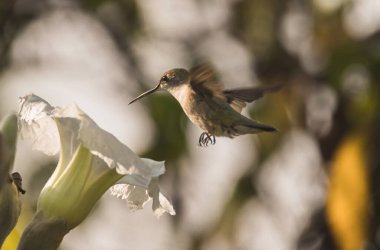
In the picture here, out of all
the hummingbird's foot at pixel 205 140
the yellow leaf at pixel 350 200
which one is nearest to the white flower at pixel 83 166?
the hummingbird's foot at pixel 205 140

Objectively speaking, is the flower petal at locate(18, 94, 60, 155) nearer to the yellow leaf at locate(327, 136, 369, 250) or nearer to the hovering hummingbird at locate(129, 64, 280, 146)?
the hovering hummingbird at locate(129, 64, 280, 146)

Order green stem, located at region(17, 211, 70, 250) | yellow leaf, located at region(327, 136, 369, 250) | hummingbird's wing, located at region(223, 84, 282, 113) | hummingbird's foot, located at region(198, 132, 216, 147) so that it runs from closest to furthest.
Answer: green stem, located at region(17, 211, 70, 250) < hummingbird's foot, located at region(198, 132, 216, 147) < hummingbird's wing, located at region(223, 84, 282, 113) < yellow leaf, located at region(327, 136, 369, 250)

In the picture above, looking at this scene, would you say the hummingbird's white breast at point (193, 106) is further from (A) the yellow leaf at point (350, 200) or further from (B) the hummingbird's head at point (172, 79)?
(A) the yellow leaf at point (350, 200)

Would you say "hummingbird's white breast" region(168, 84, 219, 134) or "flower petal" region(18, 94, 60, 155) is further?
"hummingbird's white breast" region(168, 84, 219, 134)

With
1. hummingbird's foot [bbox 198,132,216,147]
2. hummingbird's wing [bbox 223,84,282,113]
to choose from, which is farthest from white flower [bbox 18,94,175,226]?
hummingbird's wing [bbox 223,84,282,113]

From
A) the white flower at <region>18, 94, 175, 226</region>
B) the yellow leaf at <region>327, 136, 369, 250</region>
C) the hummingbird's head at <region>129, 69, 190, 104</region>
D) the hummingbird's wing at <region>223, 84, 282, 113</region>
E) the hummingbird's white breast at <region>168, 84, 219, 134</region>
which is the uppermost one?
the white flower at <region>18, 94, 175, 226</region>

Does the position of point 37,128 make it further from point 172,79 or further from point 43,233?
point 172,79

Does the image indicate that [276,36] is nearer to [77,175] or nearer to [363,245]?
[363,245]

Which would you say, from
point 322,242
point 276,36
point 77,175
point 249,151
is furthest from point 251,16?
point 77,175
